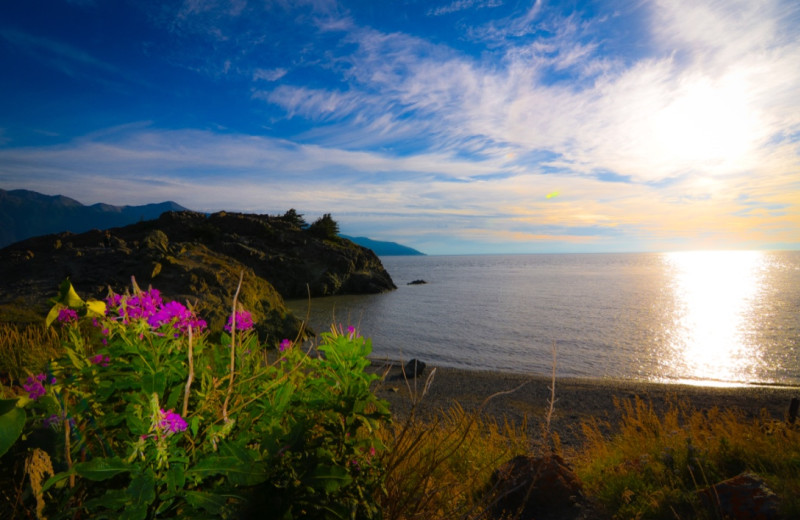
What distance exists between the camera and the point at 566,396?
13945 mm

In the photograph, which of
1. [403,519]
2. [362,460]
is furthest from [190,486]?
[403,519]

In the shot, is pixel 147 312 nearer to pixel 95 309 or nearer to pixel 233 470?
pixel 95 309

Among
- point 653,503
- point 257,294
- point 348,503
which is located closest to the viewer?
point 348,503

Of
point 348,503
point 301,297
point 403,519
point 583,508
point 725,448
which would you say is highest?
point 348,503

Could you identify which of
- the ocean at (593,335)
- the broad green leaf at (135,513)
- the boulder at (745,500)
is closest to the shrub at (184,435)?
the broad green leaf at (135,513)

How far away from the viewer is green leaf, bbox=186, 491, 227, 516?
120 centimetres

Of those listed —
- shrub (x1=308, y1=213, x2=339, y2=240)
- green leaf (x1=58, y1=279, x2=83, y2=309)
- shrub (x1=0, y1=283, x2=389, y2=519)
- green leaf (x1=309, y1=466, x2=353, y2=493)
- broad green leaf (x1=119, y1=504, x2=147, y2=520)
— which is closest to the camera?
broad green leaf (x1=119, y1=504, x2=147, y2=520)

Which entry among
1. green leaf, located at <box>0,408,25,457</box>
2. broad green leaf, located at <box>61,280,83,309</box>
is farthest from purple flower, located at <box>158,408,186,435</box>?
broad green leaf, located at <box>61,280,83,309</box>

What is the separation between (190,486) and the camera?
4.43ft

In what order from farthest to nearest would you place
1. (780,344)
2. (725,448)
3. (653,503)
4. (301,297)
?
(301,297)
(780,344)
(725,448)
(653,503)

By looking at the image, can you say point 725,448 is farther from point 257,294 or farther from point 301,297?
point 301,297

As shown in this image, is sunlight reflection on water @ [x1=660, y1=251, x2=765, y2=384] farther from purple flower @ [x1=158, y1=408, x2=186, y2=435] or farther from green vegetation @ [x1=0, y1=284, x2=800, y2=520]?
purple flower @ [x1=158, y1=408, x2=186, y2=435]

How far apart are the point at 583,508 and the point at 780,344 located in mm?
26145

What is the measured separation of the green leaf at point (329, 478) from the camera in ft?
4.65
